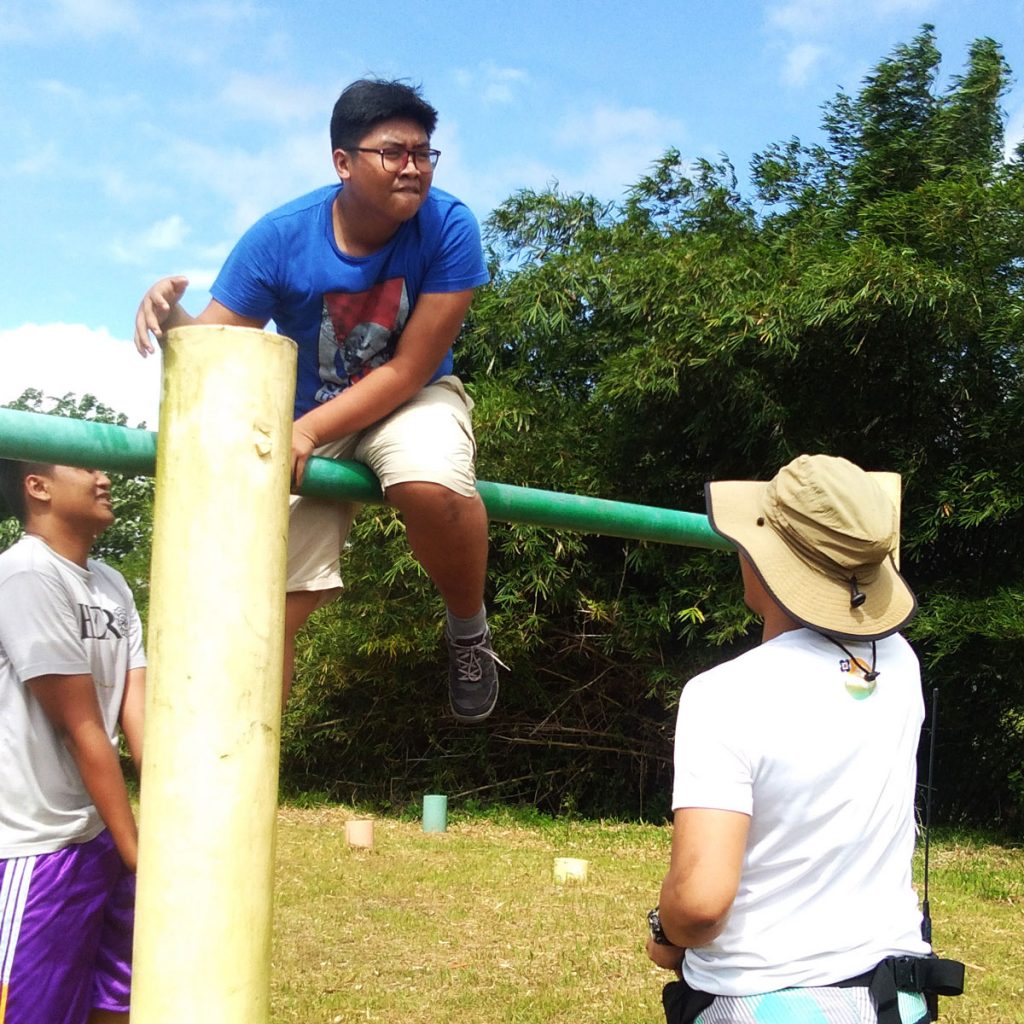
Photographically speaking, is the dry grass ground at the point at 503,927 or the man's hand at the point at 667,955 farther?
the dry grass ground at the point at 503,927

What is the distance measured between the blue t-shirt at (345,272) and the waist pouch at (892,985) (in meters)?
1.10

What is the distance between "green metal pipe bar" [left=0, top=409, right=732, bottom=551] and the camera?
1399 millimetres

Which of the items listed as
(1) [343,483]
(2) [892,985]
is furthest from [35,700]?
(2) [892,985]

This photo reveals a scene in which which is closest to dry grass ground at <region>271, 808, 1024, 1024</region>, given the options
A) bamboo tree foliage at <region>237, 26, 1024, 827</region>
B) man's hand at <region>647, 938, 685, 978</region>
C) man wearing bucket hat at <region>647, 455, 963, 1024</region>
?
bamboo tree foliage at <region>237, 26, 1024, 827</region>

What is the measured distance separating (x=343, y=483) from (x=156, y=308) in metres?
0.35

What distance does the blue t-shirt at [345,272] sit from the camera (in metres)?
2.04

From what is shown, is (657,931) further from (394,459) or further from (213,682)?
(394,459)

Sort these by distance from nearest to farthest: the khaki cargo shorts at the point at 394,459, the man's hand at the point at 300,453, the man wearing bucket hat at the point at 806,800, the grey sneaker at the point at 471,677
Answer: the man wearing bucket hat at the point at 806,800 → the man's hand at the point at 300,453 → the khaki cargo shorts at the point at 394,459 → the grey sneaker at the point at 471,677

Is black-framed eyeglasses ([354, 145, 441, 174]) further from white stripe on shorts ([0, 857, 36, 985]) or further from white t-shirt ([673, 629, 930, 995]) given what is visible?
white stripe on shorts ([0, 857, 36, 985])

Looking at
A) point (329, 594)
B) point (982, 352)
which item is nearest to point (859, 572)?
point (329, 594)

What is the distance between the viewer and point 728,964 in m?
1.38

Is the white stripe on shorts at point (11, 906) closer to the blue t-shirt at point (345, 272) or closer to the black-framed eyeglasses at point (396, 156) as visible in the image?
the blue t-shirt at point (345, 272)

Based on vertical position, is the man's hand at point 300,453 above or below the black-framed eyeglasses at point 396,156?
below

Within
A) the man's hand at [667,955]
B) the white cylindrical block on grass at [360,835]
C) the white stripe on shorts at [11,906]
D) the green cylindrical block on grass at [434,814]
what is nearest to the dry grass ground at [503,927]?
the white cylindrical block on grass at [360,835]
